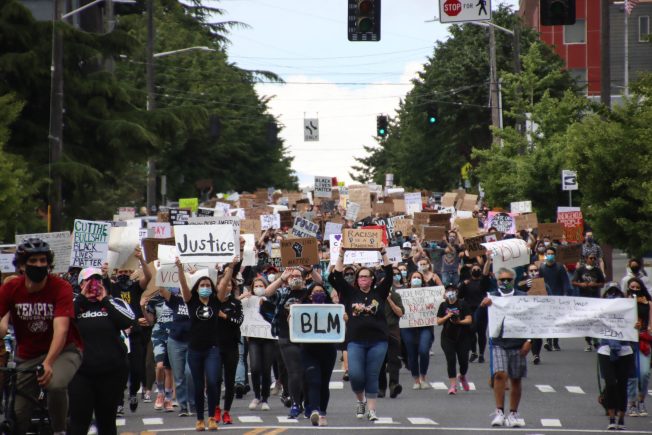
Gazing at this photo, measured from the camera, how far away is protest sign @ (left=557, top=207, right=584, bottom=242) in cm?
3347

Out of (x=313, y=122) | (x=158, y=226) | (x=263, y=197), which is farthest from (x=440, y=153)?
(x=158, y=226)

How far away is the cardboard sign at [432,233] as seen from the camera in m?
35.2

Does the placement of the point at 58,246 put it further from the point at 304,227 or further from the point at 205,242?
the point at 304,227

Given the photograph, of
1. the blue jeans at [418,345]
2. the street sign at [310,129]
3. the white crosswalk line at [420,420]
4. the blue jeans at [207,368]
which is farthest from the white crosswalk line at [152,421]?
the street sign at [310,129]

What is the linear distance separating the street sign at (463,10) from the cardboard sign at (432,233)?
5.48 m

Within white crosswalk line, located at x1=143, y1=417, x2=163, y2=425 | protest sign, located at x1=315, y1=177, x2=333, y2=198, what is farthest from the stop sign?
protest sign, located at x1=315, y1=177, x2=333, y2=198

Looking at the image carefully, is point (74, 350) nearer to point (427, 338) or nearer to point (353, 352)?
point (353, 352)

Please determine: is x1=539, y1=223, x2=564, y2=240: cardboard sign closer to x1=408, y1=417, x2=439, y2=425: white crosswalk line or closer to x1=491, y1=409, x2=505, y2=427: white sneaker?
x1=408, y1=417, x2=439, y2=425: white crosswalk line

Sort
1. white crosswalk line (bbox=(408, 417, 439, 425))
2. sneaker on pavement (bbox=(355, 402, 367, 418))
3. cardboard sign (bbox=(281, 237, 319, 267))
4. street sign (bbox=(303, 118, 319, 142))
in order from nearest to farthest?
white crosswalk line (bbox=(408, 417, 439, 425))
sneaker on pavement (bbox=(355, 402, 367, 418))
cardboard sign (bbox=(281, 237, 319, 267))
street sign (bbox=(303, 118, 319, 142))

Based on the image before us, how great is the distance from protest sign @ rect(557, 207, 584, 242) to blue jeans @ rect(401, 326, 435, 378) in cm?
1277

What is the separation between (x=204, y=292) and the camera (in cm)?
1603

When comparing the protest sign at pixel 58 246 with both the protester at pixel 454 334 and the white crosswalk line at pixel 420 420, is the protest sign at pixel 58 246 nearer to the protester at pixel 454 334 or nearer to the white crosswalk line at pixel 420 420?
the protester at pixel 454 334

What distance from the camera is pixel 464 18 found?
30578mm

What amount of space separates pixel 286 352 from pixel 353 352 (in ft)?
4.22
